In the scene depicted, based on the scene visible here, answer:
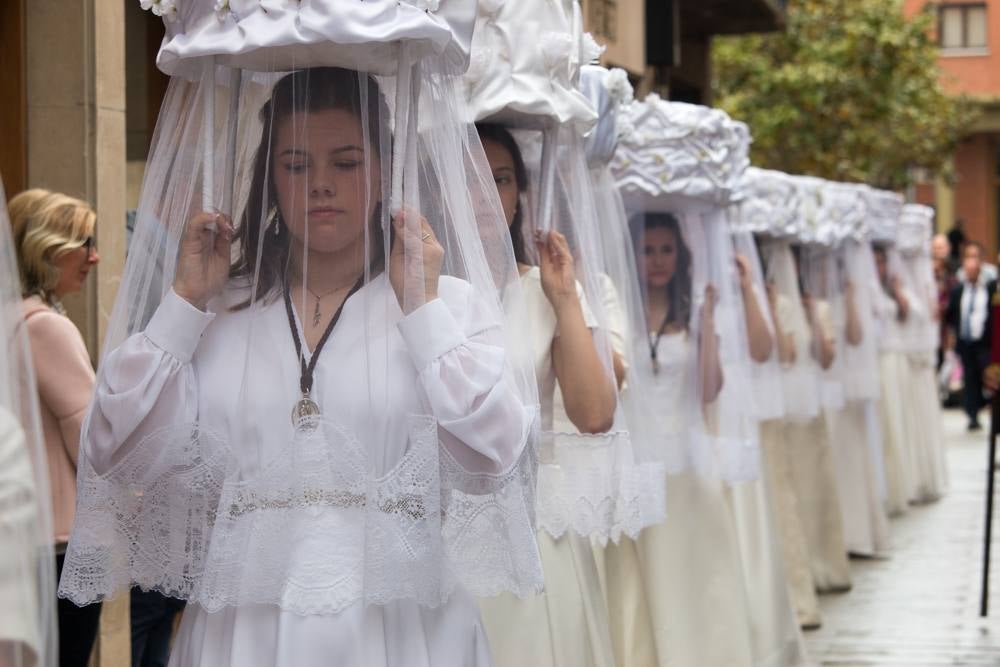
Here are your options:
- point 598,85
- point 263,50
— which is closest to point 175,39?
point 263,50

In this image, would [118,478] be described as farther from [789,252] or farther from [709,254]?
[789,252]

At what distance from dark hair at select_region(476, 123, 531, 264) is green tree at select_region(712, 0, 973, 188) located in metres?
20.2

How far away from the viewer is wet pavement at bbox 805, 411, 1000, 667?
29.7 ft

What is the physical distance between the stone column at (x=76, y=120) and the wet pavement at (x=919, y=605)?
4.23 m

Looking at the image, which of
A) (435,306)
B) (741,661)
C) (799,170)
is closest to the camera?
(435,306)

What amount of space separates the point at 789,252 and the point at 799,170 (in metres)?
15.1

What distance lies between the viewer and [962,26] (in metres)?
45.5

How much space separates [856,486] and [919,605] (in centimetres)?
216

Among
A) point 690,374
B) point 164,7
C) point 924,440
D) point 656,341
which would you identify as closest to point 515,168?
point 164,7

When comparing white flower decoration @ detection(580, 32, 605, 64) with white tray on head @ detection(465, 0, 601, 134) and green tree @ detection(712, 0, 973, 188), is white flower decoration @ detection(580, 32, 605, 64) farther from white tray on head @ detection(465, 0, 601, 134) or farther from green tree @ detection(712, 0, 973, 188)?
green tree @ detection(712, 0, 973, 188)

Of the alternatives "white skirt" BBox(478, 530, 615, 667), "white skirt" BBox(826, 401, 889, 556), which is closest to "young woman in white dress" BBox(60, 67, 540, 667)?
"white skirt" BBox(478, 530, 615, 667)

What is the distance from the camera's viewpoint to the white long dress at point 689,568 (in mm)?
7027

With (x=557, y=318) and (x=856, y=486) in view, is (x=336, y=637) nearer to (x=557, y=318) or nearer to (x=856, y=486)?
(x=557, y=318)

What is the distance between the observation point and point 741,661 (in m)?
7.18
